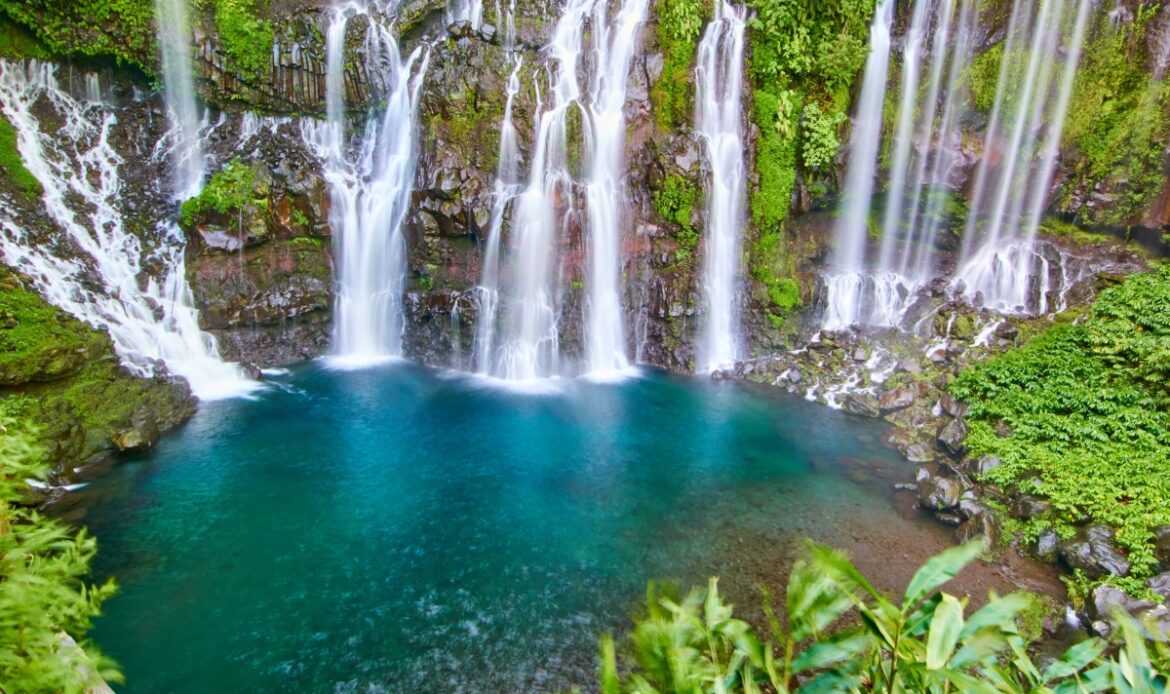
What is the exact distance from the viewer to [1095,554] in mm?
9070

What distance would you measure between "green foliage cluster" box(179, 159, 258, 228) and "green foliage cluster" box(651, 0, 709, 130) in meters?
12.1

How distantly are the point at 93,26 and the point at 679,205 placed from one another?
17.5 metres

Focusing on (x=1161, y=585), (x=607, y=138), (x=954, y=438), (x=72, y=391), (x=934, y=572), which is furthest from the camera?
(x=607, y=138)

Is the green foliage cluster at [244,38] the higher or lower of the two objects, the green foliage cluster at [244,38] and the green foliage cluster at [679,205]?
the higher

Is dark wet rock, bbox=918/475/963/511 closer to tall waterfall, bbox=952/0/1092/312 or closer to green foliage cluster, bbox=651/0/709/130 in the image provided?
tall waterfall, bbox=952/0/1092/312

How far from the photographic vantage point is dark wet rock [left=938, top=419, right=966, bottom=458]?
41.8 feet

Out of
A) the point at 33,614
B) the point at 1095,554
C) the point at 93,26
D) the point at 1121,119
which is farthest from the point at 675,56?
the point at 33,614

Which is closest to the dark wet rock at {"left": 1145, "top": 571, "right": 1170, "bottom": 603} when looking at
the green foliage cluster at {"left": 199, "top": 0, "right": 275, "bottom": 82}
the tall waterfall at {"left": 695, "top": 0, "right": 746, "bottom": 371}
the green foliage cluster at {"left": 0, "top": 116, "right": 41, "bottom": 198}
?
the tall waterfall at {"left": 695, "top": 0, "right": 746, "bottom": 371}

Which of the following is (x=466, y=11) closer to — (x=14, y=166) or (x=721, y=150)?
(x=721, y=150)

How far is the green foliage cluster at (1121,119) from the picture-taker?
15.4 metres

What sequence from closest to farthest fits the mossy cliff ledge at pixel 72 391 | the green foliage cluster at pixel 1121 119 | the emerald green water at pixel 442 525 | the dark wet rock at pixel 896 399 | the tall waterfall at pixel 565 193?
the emerald green water at pixel 442 525 → the mossy cliff ledge at pixel 72 391 → the dark wet rock at pixel 896 399 → the green foliage cluster at pixel 1121 119 → the tall waterfall at pixel 565 193

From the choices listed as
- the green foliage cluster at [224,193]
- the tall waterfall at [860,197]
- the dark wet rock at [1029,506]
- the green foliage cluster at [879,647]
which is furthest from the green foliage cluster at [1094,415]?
the green foliage cluster at [224,193]

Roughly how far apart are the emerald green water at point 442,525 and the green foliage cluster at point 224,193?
543cm

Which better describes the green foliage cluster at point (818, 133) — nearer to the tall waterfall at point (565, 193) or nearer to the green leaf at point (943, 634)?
the tall waterfall at point (565, 193)
